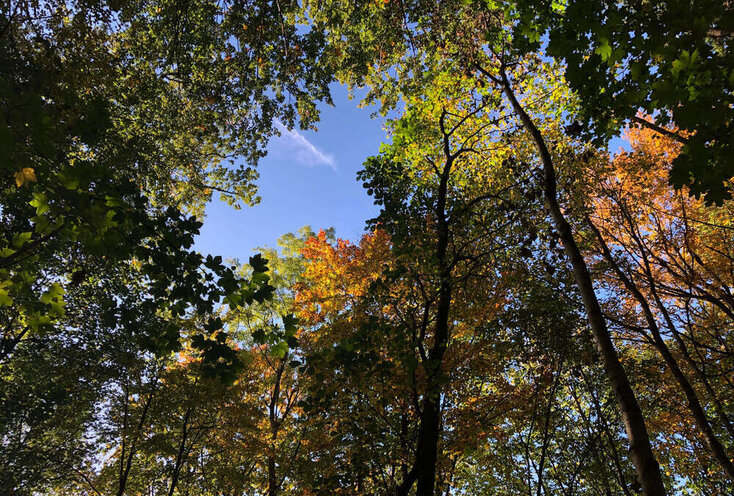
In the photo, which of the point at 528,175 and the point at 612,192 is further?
the point at 612,192

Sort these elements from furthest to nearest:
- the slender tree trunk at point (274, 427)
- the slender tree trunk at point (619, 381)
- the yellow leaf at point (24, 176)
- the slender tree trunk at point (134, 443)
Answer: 1. the slender tree trunk at point (274, 427)
2. the slender tree trunk at point (134, 443)
3. the slender tree trunk at point (619, 381)
4. the yellow leaf at point (24, 176)

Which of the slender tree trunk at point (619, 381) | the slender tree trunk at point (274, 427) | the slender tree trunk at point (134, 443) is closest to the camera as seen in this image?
the slender tree trunk at point (619, 381)

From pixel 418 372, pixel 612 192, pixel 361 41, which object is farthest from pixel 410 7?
pixel 612 192

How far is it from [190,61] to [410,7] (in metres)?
5.09

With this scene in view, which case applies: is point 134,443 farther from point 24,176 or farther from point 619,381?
point 619,381

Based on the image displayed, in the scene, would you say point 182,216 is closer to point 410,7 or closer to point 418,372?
point 418,372

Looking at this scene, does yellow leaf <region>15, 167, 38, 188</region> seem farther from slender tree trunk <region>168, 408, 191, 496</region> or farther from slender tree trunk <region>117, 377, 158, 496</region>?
slender tree trunk <region>168, 408, 191, 496</region>

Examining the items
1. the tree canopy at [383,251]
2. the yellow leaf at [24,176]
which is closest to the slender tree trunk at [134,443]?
the tree canopy at [383,251]

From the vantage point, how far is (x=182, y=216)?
3799mm

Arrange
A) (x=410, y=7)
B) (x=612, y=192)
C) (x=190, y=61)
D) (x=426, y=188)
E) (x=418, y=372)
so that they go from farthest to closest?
(x=612, y=192), (x=426, y=188), (x=190, y=61), (x=410, y=7), (x=418, y=372)

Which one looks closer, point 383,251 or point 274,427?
point 383,251

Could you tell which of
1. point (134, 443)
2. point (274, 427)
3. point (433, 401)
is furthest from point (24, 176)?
point (274, 427)

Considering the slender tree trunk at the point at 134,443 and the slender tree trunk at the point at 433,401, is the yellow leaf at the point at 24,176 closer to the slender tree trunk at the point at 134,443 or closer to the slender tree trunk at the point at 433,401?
the slender tree trunk at the point at 433,401

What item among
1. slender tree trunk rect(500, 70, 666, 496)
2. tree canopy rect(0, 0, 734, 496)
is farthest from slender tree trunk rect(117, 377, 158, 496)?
slender tree trunk rect(500, 70, 666, 496)
